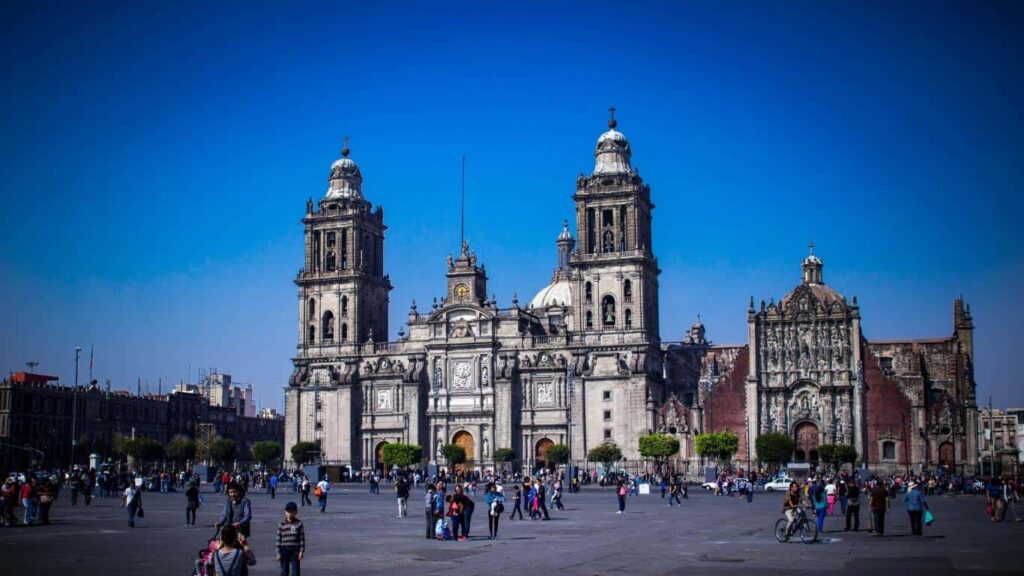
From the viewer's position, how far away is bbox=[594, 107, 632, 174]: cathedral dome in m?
98.1

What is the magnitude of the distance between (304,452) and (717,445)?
116 feet

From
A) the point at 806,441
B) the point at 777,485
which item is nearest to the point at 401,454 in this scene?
the point at 806,441

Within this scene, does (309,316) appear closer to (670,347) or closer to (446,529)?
(670,347)

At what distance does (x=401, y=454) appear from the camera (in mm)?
93938

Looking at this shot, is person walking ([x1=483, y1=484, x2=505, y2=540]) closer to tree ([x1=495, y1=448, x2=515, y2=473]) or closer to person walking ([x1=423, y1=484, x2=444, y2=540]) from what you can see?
person walking ([x1=423, y1=484, x2=444, y2=540])

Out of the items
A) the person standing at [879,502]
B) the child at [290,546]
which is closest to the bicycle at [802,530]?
the person standing at [879,502]

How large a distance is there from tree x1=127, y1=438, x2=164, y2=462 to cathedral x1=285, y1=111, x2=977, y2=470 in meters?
12.4

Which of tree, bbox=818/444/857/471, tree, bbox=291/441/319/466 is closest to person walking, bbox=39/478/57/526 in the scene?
tree, bbox=818/444/857/471

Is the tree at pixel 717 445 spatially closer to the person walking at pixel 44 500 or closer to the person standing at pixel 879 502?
the person standing at pixel 879 502

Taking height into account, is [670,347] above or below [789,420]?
above

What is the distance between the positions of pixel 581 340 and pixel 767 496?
30.6 m

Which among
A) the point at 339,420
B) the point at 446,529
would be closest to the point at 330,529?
the point at 446,529

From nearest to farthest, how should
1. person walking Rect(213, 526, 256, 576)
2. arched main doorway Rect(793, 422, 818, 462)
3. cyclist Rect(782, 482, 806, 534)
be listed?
person walking Rect(213, 526, 256, 576) → cyclist Rect(782, 482, 806, 534) → arched main doorway Rect(793, 422, 818, 462)

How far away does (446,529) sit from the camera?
31750 millimetres
